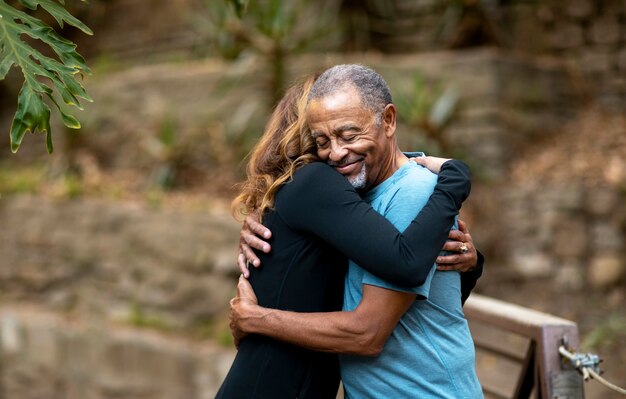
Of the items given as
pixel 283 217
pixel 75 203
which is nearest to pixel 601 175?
pixel 75 203

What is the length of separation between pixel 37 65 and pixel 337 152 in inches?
38.7

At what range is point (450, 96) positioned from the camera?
811 centimetres

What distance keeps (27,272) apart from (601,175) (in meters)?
5.66

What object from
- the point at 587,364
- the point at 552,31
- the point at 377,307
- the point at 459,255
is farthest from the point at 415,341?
the point at 552,31

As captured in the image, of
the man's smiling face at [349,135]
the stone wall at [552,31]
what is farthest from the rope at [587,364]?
the stone wall at [552,31]

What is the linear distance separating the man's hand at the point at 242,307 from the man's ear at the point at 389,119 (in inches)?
22.7

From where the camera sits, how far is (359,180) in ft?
7.99

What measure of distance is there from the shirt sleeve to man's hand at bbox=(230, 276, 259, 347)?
254mm

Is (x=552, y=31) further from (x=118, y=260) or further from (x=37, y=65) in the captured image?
(x=37, y=65)

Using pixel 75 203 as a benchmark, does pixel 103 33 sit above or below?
above

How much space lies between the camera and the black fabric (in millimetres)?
2232

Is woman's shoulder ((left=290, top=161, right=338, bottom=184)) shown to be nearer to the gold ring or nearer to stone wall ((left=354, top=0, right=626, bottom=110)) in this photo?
the gold ring

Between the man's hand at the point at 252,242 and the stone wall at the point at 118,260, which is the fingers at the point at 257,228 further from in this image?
the stone wall at the point at 118,260

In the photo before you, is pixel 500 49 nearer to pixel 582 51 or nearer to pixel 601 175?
pixel 582 51
